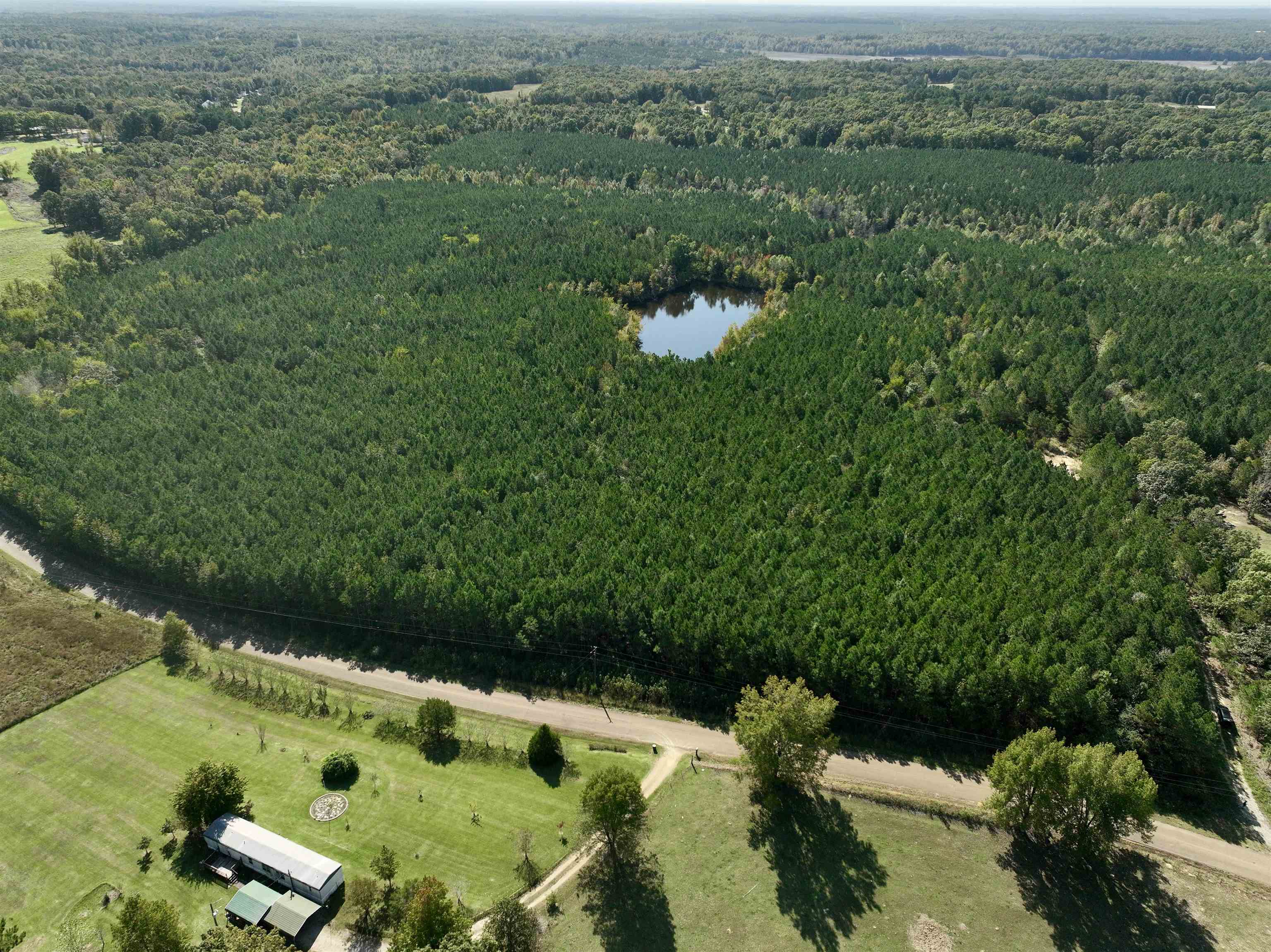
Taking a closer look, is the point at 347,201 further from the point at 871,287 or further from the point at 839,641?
the point at 839,641

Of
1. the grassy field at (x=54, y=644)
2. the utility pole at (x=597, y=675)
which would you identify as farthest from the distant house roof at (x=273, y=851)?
the grassy field at (x=54, y=644)

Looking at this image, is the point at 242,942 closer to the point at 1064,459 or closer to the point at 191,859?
the point at 191,859

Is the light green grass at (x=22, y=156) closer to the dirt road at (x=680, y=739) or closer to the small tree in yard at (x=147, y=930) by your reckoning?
the dirt road at (x=680, y=739)

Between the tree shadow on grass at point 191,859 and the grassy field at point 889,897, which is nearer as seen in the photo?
the grassy field at point 889,897

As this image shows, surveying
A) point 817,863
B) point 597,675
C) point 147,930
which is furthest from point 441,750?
point 817,863

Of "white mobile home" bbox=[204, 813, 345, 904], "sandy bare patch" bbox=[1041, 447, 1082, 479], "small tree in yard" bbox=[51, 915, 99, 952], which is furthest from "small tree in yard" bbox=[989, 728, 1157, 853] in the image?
"small tree in yard" bbox=[51, 915, 99, 952]
